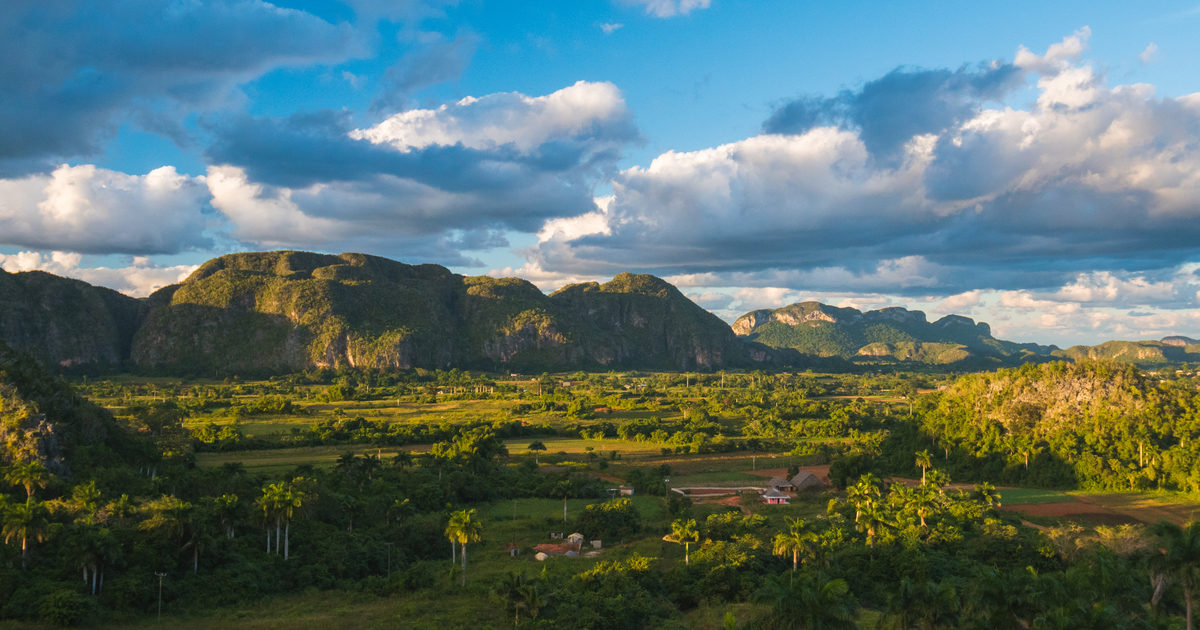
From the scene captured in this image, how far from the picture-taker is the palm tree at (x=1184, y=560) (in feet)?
82.1

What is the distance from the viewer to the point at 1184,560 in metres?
25.2

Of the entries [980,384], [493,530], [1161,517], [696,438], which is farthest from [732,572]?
[980,384]

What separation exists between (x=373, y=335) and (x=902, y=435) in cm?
15305

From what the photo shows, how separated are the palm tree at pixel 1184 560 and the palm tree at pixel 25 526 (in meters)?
45.8

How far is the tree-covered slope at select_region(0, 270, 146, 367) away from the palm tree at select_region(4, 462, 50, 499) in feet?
514

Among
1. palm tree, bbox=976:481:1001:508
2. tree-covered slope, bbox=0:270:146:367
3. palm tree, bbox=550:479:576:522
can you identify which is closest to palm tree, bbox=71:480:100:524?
palm tree, bbox=550:479:576:522

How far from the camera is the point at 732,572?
118 ft

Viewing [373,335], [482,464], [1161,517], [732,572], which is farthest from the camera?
[373,335]

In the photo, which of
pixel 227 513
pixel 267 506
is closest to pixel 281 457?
pixel 227 513

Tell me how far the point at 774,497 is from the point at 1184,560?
109ft

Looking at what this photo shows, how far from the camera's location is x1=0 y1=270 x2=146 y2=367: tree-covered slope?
552 ft

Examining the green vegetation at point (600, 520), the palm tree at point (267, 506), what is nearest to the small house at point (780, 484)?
the green vegetation at point (600, 520)

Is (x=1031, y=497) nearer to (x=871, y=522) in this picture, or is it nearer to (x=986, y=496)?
(x=986, y=496)

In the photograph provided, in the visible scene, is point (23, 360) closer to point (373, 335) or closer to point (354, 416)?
point (354, 416)
